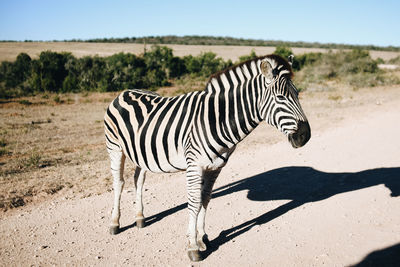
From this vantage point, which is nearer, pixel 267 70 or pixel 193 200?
pixel 267 70

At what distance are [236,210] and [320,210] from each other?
1375 mm

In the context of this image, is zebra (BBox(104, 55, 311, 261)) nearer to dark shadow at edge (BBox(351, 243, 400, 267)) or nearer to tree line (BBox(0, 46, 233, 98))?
dark shadow at edge (BBox(351, 243, 400, 267))

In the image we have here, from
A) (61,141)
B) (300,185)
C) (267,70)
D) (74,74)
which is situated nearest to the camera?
(267,70)

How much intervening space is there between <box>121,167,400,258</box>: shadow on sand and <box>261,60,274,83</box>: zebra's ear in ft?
7.95

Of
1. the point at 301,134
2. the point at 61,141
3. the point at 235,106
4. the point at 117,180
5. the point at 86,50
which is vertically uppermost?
the point at 86,50

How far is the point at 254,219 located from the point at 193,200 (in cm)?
154

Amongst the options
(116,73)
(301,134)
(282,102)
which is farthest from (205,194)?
(116,73)

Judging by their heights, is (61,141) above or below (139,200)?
below

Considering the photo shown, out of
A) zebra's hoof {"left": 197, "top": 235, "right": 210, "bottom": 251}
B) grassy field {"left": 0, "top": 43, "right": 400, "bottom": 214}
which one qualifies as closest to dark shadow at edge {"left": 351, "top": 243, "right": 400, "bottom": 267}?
zebra's hoof {"left": 197, "top": 235, "right": 210, "bottom": 251}

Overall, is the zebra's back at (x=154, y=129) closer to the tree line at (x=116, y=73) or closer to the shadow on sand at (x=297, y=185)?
the shadow on sand at (x=297, y=185)

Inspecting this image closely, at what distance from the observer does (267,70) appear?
10.6 feet

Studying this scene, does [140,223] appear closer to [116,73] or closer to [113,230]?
[113,230]

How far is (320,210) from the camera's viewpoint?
15.8ft

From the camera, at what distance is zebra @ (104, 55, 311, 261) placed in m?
3.29
